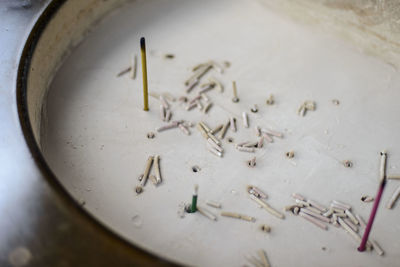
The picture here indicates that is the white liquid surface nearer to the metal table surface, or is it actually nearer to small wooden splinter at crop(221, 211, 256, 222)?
small wooden splinter at crop(221, 211, 256, 222)

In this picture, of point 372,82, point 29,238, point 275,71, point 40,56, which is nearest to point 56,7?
point 40,56

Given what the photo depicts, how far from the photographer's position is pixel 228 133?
396 centimetres

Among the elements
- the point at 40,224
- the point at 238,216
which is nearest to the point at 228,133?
the point at 238,216

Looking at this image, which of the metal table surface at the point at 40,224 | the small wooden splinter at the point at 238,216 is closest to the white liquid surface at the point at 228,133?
the small wooden splinter at the point at 238,216

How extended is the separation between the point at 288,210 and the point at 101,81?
1.95m

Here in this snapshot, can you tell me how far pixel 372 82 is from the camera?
14.5ft

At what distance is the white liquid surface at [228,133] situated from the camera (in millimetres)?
3305

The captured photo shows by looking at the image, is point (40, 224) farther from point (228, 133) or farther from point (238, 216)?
point (228, 133)

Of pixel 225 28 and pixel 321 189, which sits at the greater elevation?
pixel 225 28

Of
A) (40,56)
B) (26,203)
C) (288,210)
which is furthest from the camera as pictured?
(40,56)

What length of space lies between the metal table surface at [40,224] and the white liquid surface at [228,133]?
0.56 m

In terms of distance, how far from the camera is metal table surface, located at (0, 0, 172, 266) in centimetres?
255

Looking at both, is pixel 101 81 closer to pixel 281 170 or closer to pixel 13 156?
pixel 13 156

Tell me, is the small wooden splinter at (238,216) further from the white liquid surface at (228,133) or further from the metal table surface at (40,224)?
the metal table surface at (40,224)
